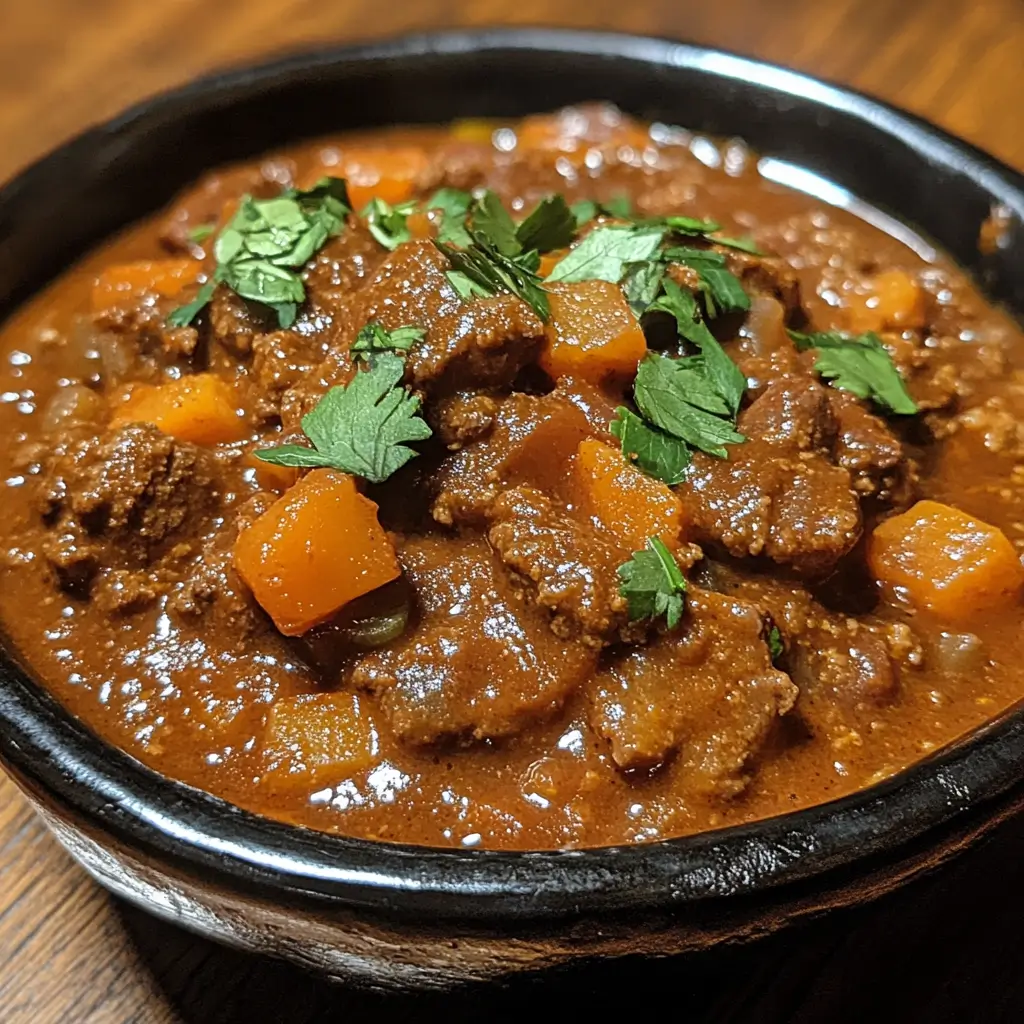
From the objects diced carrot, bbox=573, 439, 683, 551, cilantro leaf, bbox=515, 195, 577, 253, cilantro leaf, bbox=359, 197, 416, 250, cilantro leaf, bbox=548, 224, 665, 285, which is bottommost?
diced carrot, bbox=573, 439, 683, 551

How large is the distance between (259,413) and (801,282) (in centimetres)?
143

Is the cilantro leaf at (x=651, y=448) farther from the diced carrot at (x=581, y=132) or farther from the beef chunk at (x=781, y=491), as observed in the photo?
the diced carrot at (x=581, y=132)

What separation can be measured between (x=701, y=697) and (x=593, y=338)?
722mm

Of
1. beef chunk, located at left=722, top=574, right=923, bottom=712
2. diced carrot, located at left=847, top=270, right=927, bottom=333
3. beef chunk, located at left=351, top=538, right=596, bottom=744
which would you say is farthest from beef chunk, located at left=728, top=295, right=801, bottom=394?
beef chunk, located at left=351, top=538, right=596, bottom=744

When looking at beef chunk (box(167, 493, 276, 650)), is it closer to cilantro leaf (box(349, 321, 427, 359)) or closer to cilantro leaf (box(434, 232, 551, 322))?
cilantro leaf (box(349, 321, 427, 359))

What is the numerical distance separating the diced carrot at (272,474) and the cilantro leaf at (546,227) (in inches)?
29.4

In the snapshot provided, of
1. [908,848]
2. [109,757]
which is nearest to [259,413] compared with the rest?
[109,757]

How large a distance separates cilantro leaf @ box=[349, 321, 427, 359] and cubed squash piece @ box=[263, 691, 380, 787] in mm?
659

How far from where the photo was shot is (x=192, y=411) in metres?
2.36

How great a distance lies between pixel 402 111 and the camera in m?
3.56

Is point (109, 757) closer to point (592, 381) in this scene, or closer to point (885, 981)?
point (592, 381)

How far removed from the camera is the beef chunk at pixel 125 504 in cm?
217

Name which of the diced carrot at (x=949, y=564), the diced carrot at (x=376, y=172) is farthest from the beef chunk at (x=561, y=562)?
the diced carrot at (x=376, y=172)

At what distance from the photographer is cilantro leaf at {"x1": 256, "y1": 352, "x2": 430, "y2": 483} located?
6.63 ft
